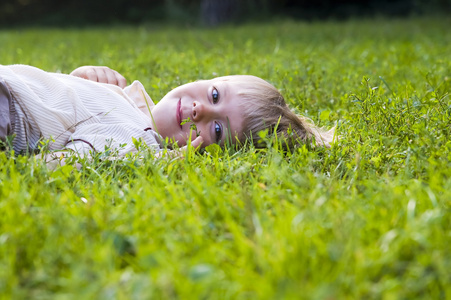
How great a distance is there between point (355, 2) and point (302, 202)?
71.7ft

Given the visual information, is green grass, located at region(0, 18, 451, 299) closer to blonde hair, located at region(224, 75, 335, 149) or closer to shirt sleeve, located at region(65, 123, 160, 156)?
shirt sleeve, located at region(65, 123, 160, 156)

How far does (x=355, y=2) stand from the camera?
21578mm

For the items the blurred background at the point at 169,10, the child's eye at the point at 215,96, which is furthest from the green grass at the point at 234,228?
the blurred background at the point at 169,10

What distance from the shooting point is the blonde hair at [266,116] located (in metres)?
2.64

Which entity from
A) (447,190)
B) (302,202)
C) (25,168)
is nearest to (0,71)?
(25,168)

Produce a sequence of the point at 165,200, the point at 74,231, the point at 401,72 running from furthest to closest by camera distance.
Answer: the point at 401,72, the point at 165,200, the point at 74,231

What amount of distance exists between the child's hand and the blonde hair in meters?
0.97

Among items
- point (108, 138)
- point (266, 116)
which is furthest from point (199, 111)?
point (108, 138)

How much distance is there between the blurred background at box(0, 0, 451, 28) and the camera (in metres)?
19.7

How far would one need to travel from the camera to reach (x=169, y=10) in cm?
2125

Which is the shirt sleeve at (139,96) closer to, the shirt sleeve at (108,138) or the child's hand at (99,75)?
the child's hand at (99,75)

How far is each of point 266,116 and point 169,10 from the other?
64.6 feet

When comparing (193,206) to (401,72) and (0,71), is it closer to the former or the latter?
(0,71)

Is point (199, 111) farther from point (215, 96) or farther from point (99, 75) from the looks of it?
point (99, 75)
